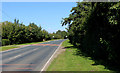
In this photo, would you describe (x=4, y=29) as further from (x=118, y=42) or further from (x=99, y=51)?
(x=118, y=42)

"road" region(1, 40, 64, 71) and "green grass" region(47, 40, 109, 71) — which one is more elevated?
"green grass" region(47, 40, 109, 71)

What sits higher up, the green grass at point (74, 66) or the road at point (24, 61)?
the green grass at point (74, 66)

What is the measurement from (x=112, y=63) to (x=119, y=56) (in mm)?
1554

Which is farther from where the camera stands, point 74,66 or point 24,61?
point 24,61

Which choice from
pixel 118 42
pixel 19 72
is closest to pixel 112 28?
pixel 118 42

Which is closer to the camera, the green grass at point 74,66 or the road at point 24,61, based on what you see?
the green grass at point 74,66

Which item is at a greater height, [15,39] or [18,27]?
[18,27]

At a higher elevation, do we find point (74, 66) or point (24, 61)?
point (74, 66)

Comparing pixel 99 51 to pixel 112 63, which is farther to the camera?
pixel 99 51

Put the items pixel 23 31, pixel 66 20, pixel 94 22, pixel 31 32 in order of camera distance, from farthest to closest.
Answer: pixel 31 32, pixel 23 31, pixel 66 20, pixel 94 22

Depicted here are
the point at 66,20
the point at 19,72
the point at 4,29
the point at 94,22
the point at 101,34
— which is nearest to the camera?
the point at 19,72

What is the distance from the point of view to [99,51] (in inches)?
512

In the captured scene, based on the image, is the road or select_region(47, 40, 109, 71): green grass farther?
the road

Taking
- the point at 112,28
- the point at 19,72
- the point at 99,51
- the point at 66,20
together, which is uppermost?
the point at 66,20
